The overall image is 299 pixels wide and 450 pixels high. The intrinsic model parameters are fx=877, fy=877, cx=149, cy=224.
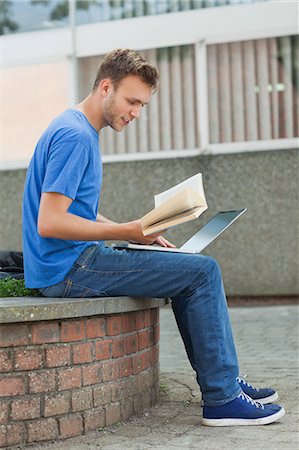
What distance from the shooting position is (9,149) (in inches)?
445

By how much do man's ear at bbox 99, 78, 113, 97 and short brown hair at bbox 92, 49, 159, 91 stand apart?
0.02m

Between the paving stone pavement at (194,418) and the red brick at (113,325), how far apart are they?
44 cm

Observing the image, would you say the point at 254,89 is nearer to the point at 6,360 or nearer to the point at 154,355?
the point at 154,355

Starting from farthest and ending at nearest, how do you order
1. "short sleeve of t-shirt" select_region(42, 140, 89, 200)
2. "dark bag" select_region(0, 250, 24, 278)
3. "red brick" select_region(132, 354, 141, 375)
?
"dark bag" select_region(0, 250, 24, 278)
"red brick" select_region(132, 354, 141, 375)
"short sleeve of t-shirt" select_region(42, 140, 89, 200)

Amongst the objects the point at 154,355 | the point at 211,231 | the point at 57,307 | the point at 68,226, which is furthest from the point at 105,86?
the point at 154,355

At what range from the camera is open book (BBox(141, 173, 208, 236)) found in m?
3.71

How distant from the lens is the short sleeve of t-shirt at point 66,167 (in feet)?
12.7

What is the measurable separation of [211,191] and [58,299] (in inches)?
254

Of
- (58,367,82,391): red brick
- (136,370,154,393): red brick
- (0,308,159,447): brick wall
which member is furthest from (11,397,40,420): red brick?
(136,370,154,393): red brick

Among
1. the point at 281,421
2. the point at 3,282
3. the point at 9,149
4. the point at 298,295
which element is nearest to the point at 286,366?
the point at 281,421

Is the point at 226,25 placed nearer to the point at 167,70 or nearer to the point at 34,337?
the point at 167,70

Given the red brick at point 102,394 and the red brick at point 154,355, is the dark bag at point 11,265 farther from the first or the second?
the red brick at point 102,394

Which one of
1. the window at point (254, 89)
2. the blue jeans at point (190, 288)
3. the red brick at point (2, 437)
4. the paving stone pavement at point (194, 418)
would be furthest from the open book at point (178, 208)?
the window at point (254, 89)

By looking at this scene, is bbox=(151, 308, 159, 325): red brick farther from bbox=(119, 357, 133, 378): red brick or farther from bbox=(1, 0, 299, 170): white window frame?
bbox=(1, 0, 299, 170): white window frame
